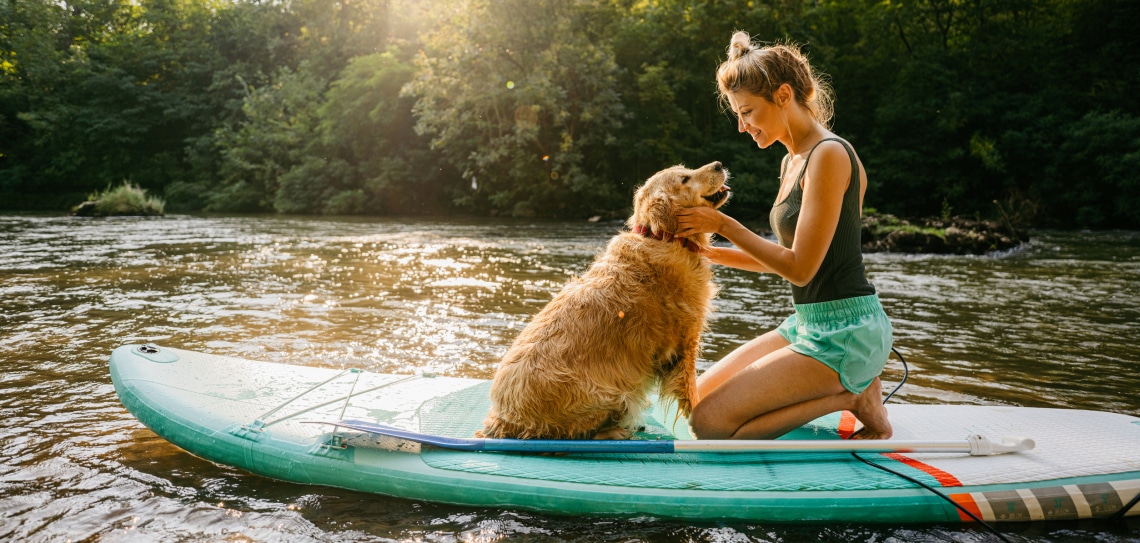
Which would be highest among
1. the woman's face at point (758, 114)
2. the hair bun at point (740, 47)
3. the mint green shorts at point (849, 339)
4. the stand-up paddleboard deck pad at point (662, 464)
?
the hair bun at point (740, 47)

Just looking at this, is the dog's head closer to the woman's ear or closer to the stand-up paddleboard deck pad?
the woman's ear

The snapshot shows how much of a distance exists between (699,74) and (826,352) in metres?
27.9

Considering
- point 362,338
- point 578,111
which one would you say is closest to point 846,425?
point 362,338

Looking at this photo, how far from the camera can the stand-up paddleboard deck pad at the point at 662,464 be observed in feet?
9.34

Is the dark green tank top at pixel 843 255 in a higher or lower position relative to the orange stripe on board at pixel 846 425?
higher

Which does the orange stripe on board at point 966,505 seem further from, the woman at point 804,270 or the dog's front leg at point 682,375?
the dog's front leg at point 682,375

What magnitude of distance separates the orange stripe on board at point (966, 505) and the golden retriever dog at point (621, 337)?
1.14m

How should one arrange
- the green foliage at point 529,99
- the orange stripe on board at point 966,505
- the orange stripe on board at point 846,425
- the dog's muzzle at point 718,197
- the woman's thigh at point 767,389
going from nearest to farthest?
1. the orange stripe on board at point 966,505
2. the woman's thigh at point 767,389
3. the dog's muzzle at point 718,197
4. the orange stripe on board at point 846,425
5. the green foliage at point 529,99

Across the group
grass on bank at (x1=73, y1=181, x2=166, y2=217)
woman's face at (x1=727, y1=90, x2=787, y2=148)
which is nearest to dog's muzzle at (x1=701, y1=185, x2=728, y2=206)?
woman's face at (x1=727, y1=90, x2=787, y2=148)

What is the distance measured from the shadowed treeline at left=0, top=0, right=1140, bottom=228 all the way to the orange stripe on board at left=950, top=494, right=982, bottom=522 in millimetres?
20275

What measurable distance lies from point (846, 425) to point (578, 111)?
78.5 feet

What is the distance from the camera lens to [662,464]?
10.1 feet

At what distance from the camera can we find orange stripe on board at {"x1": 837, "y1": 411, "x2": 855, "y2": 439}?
3482mm

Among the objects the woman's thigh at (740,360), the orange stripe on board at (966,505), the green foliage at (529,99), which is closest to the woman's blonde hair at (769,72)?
the woman's thigh at (740,360)
